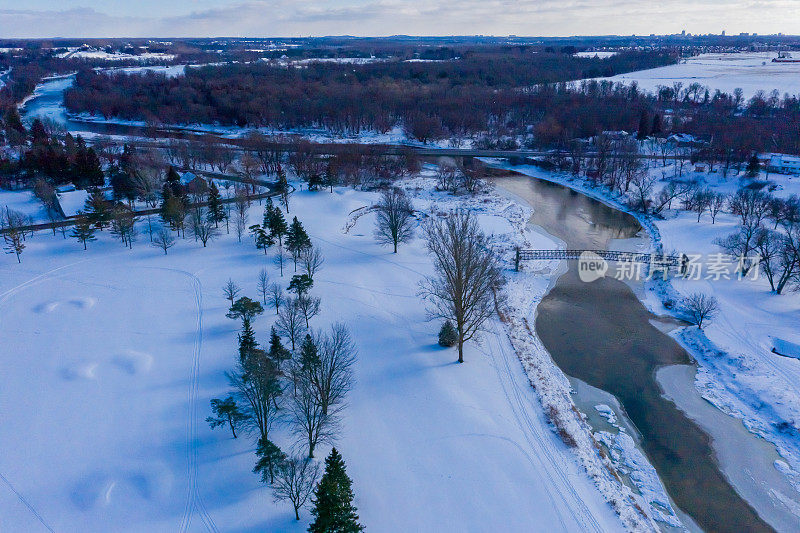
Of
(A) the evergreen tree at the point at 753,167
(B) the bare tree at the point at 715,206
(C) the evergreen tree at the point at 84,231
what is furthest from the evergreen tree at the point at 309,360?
(A) the evergreen tree at the point at 753,167

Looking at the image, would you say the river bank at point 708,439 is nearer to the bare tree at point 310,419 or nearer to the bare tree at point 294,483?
the bare tree at point 310,419

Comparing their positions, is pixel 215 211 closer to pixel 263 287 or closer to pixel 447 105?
pixel 263 287

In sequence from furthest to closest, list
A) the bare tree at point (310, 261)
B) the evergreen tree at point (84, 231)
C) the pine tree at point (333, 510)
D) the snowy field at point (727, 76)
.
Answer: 1. the snowy field at point (727, 76)
2. the evergreen tree at point (84, 231)
3. the bare tree at point (310, 261)
4. the pine tree at point (333, 510)

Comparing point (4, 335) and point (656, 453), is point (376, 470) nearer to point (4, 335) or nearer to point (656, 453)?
point (656, 453)

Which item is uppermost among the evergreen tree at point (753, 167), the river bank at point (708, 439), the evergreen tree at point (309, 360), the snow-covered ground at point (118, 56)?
the snow-covered ground at point (118, 56)

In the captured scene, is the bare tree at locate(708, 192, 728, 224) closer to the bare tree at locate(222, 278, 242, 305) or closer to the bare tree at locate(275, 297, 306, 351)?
the bare tree at locate(275, 297, 306, 351)

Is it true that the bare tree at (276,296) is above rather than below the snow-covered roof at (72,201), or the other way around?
below

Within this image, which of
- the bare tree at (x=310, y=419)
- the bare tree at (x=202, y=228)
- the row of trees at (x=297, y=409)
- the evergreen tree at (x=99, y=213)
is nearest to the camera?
the row of trees at (x=297, y=409)

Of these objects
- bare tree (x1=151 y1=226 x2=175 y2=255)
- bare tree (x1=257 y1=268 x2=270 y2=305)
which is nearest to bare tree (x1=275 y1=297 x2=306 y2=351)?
bare tree (x1=257 y1=268 x2=270 y2=305)
